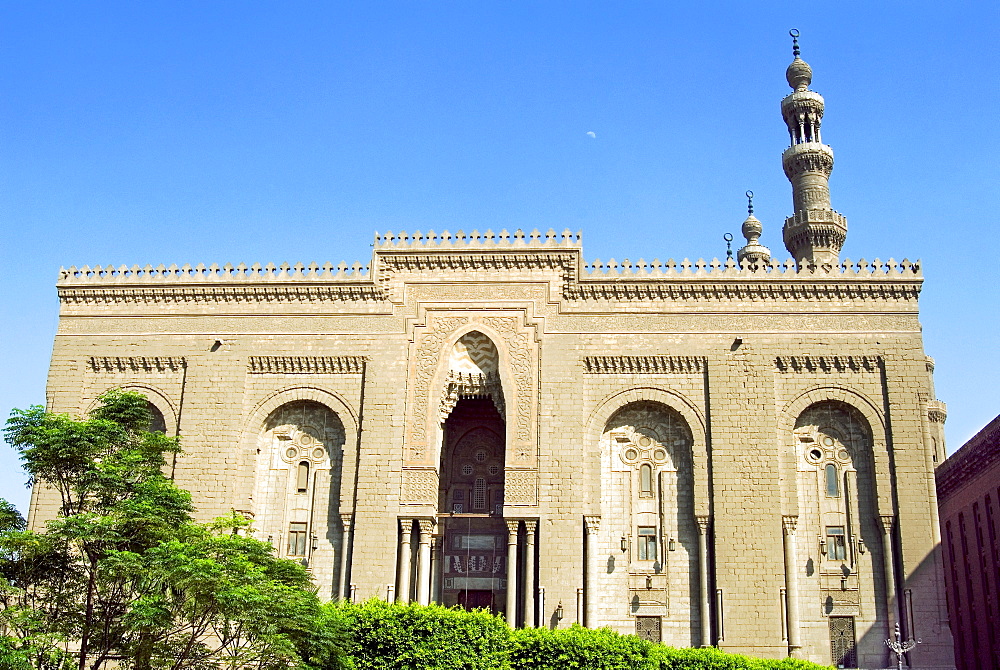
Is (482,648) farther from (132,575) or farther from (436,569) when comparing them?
(436,569)

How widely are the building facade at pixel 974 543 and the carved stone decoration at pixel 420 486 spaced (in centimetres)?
1662

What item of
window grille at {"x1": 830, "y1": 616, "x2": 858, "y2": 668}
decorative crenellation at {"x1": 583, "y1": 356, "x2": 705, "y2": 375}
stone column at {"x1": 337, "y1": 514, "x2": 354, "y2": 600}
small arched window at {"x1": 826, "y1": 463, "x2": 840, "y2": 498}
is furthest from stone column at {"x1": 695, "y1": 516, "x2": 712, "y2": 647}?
stone column at {"x1": 337, "y1": 514, "x2": 354, "y2": 600}

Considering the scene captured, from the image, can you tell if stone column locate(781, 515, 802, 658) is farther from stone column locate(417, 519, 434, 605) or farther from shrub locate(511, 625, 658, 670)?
stone column locate(417, 519, 434, 605)

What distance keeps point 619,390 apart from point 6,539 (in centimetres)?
1628

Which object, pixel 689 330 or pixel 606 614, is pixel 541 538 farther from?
pixel 689 330

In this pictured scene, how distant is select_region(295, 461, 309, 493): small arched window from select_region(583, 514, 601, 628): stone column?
807 centimetres

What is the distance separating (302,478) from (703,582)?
11624mm

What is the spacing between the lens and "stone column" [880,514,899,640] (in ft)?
93.5

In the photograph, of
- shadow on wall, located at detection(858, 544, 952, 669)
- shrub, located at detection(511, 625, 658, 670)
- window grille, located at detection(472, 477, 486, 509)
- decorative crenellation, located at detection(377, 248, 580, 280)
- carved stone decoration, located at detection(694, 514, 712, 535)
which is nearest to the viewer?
shrub, located at detection(511, 625, 658, 670)

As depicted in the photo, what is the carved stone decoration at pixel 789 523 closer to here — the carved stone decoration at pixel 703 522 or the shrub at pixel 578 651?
the carved stone decoration at pixel 703 522

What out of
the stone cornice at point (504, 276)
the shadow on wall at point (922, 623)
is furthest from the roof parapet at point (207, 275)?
the shadow on wall at point (922, 623)

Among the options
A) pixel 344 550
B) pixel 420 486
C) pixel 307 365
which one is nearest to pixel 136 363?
pixel 307 365

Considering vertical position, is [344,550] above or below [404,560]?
above

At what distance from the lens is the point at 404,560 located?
29.4m
